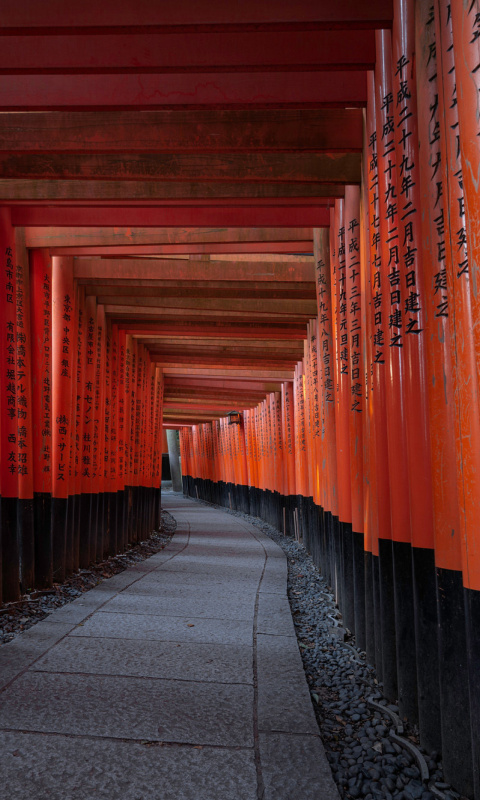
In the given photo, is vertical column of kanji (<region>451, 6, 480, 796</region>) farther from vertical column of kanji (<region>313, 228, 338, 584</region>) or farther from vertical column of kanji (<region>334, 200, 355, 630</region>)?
vertical column of kanji (<region>313, 228, 338, 584</region>)

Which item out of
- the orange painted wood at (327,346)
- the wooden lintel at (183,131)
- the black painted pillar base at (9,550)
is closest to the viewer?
the wooden lintel at (183,131)

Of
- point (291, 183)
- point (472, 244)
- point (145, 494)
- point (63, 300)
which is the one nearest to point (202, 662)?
point (472, 244)

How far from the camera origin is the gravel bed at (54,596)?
5047mm

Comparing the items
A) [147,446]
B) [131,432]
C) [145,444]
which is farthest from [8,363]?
[147,446]

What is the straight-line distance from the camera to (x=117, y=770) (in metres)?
2.48

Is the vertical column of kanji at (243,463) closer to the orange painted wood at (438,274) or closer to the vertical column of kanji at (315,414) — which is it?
the vertical column of kanji at (315,414)

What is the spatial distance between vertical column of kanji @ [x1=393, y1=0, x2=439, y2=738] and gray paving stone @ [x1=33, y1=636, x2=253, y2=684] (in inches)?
44.8

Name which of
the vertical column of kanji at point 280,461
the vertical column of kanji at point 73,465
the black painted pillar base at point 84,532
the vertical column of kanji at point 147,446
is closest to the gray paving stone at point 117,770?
the vertical column of kanji at point 73,465

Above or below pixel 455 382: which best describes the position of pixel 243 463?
below

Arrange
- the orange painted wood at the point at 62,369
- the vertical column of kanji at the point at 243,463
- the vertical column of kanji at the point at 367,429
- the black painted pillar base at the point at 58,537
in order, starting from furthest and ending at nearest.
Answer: the vertical column of kanji at the point at 243,463 → the orange painted wood at the point at 62,369 → the black painted pillar base at the point at 58,537 → the vertical column of kanji at the point at 367,429

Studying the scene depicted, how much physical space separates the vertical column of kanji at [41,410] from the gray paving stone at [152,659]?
224 centimetres

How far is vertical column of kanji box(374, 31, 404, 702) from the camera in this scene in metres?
3.33

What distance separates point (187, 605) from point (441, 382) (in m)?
3.87

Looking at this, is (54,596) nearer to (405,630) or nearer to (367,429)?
(367,429)
